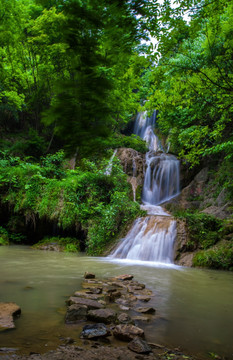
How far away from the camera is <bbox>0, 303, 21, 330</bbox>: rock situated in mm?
2002

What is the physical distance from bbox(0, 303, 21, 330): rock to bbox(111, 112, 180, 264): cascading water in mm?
5518

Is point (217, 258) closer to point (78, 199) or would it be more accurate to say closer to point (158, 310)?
point (158, 310)

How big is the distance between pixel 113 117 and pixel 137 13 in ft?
2.44

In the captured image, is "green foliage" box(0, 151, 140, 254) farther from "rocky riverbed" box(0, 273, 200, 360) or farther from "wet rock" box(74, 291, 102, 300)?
"rocky riverbed" box(0, 273, 200, 360)

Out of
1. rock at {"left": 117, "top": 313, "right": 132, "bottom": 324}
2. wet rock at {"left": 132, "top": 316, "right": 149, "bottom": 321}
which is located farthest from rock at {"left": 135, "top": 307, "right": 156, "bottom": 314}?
rock at {"left": 117, "top": 313, "right": 132, "bottom": 324}

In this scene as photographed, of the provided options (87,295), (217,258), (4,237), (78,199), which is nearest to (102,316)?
(87,295)

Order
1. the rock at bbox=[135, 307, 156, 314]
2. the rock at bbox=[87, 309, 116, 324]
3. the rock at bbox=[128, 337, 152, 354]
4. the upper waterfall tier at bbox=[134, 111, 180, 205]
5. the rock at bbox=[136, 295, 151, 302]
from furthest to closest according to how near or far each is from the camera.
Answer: the upper waterfall tier at bbox=[134, 111, 180, 205]
the rock at bbox=[136, 295, 151, 302]
the rock at bbox=[135, 307, 156, 314]
the rock at bbox=[87, 309, 116, 324]
the rock at bbox=[128, 337, 152, 354]

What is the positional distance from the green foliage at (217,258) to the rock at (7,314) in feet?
18.4

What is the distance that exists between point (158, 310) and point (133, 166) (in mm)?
11526

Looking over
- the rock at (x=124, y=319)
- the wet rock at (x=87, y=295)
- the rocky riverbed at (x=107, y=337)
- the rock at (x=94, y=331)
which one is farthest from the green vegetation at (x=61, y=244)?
the rock at (x=94, y=331)

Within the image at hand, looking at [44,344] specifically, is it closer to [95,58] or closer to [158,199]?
[95,58]

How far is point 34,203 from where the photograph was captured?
10266mm

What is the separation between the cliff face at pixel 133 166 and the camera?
13.6 metres

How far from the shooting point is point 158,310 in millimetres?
2803
